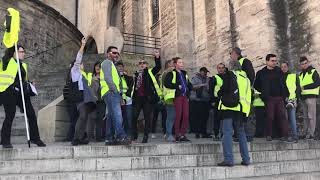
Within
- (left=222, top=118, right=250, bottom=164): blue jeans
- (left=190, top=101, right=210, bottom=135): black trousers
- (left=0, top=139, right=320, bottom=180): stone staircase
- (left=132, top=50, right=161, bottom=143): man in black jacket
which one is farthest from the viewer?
(left=190, top=101, right=210, bottom=135): black trousers

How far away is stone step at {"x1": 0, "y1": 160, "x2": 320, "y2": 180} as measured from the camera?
588 centimetres

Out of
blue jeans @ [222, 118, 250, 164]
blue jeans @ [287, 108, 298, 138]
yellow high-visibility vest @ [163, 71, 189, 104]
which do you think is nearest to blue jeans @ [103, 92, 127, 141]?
yellow high-visibility vest @ [163, 71, 189, 104]

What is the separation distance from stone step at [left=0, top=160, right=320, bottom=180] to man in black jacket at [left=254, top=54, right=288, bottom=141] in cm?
134

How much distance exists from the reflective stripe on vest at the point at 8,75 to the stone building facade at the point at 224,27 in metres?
8.15

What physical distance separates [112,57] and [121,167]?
2058mm

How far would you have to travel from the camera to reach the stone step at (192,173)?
231 inches

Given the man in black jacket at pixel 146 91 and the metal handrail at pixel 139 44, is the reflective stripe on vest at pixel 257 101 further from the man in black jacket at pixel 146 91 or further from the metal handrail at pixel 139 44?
the metal handrail at pixel 139 44

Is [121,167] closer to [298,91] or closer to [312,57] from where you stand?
[298,91]

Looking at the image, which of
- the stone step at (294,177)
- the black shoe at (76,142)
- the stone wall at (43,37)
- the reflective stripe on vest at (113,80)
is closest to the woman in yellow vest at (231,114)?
the stone step at (294,177)

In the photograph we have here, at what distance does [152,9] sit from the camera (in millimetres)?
21062

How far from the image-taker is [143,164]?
6504 millimetres

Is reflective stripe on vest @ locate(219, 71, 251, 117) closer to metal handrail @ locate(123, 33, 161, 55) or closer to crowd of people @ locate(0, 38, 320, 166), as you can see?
crowd of people @ locate(0, 38, 320, 166)

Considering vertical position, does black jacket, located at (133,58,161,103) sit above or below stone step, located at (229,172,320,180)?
above

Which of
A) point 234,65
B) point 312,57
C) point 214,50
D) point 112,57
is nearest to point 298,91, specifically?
point 234,65
